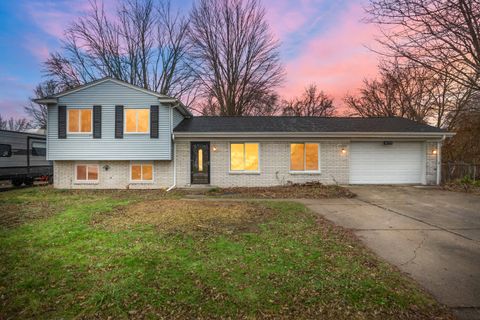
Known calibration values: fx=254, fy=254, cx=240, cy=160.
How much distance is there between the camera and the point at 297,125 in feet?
47.1

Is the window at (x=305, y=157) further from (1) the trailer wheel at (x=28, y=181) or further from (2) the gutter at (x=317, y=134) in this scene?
(1) the trailer wheel at (x=28, y=181)

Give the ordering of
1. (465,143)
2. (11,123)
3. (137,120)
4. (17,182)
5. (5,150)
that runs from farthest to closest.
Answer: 1. (11,123)
2. (465,143)
3. (17,182)
4. (5,150)
5. (137,120)

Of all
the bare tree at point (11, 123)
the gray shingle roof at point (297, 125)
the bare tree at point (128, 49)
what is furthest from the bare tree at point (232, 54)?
the bare tree at point (11, 123)

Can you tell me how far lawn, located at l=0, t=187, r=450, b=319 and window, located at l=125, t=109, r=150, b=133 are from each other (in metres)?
7.05

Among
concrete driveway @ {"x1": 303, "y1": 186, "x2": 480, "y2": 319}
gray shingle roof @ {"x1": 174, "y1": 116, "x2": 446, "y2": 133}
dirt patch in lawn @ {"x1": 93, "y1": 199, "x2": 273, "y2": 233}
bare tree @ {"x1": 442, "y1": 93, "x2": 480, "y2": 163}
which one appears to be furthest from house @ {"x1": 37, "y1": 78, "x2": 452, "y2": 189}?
bare tree @ {"x1": 442, "y1": 93, "x2": 480, "y2": 163}

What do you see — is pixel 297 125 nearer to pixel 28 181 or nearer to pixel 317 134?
pixel 317 134

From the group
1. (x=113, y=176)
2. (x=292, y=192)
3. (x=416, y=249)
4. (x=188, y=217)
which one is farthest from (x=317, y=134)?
(x=113, y=176)

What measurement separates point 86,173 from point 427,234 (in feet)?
46.8

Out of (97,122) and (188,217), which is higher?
(97,122)

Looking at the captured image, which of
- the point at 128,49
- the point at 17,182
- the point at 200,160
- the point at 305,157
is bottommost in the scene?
the point at 17,182

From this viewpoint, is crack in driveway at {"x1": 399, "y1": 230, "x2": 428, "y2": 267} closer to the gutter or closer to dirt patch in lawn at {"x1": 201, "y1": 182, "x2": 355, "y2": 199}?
dirt patch in lawn at {"x1": 201, "y1": 182, "x2": 355, "y2": 199}

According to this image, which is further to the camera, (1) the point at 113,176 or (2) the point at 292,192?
(1) the point at 113,176

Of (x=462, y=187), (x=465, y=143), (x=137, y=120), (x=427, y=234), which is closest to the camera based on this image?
(x=427, y=234)

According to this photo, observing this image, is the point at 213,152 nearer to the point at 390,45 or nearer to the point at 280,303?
the point at 390,45
